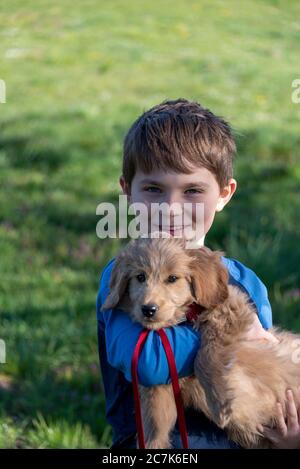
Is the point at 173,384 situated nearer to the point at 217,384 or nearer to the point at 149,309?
the point at 217,384

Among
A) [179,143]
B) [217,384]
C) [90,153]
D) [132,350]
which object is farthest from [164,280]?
[90,153]

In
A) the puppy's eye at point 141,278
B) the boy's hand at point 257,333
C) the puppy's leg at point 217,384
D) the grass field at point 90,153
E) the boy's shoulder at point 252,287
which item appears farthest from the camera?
the grass field at point 90,153

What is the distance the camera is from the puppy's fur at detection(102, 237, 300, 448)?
2336 mm

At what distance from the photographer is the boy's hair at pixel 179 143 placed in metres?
2.74

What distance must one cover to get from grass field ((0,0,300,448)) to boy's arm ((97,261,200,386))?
1379 millimetres

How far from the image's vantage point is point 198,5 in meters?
17.6

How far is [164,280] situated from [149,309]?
0.38 ft

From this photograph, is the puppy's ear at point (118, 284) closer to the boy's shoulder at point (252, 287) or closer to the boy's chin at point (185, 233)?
the boy's chin at point (185, 233)

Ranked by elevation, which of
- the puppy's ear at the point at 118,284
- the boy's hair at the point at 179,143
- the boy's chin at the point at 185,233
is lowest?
the puppy's ear at the point at 118,284

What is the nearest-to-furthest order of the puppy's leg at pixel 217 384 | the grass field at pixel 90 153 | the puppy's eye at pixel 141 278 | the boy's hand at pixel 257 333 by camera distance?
the puppy's leg at pixel 217 384 → the puppy's eye at pixel 141 278 → the boy's hand at pixel 257 333 → the grass field at pixel 90 153

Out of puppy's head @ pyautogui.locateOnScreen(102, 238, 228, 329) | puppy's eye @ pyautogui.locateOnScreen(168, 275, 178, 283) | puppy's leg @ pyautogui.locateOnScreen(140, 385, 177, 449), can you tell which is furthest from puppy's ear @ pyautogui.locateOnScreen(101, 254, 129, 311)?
puppy's leg @ pyautogui.locateOnScreen(140, 385, 177, 449)

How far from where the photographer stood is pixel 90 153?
9719mm

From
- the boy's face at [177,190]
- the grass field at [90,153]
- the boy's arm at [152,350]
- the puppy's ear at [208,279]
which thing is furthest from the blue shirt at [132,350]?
the grass field at [90,153]
